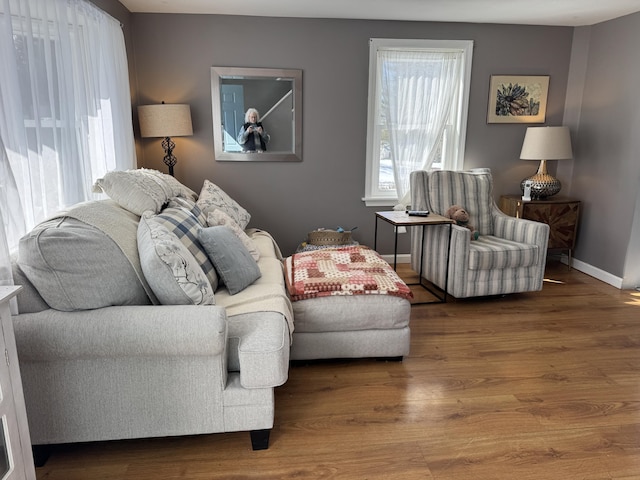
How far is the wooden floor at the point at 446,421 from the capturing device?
178 centimetres

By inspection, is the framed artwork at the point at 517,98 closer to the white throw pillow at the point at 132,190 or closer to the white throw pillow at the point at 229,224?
the white throw pillow at the point at 229,224

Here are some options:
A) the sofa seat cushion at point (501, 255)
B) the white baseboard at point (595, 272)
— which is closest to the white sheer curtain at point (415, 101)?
the sofa seat cushion at point (501, 255)

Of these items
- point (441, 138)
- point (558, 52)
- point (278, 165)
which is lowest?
point (278, 165)

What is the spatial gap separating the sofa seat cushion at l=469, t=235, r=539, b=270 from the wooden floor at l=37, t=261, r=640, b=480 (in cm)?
51

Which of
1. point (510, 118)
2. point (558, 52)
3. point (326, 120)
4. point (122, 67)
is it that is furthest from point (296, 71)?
point (558, 52)

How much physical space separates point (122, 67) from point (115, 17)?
0.41 m

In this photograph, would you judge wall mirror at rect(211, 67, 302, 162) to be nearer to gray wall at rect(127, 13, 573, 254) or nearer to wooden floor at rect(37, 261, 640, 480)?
gray wall at rect(127, 13, 573, 254)

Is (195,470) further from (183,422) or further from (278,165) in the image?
(278,165)

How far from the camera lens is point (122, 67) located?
328 cm

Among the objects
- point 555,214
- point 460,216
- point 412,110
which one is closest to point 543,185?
point 555,214

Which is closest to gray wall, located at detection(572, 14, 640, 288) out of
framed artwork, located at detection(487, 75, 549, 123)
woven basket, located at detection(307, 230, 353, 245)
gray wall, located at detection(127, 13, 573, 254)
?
gray wall, located at detection(127, 13, 573, 254)

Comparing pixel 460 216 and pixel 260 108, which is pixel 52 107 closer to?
pixel 260 108

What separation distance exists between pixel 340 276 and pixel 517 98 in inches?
115

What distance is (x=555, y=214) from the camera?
417cm
